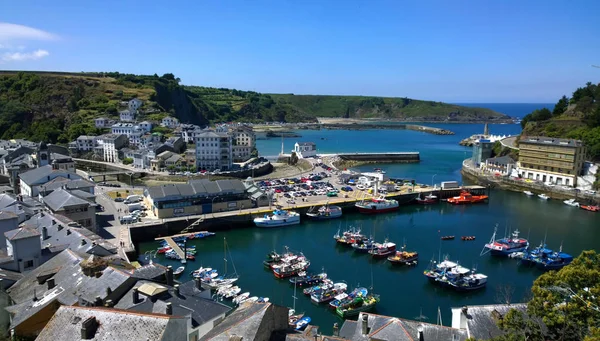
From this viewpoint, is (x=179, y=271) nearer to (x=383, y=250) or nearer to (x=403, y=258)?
(x=383, y=250)

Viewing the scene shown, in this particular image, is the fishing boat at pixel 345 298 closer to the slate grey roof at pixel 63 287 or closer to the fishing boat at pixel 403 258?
the fishing boat at pixel 403 258

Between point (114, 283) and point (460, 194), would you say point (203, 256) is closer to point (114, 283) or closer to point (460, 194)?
point (114, 283)

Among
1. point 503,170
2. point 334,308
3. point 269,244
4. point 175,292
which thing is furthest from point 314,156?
point 175,292

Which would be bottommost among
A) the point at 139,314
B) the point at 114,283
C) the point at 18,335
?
the point at 18,335

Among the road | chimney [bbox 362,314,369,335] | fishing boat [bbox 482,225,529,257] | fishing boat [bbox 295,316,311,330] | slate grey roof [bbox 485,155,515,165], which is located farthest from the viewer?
the road

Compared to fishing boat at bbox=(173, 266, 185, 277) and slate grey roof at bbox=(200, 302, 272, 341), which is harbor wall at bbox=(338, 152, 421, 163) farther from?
slate grey roof at bbox=(200, 302, 272, 341)

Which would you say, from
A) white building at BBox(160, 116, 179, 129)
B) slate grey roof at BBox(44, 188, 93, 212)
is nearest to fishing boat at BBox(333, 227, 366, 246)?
slate grey roof at BBox(44, 188, 93, 212)
